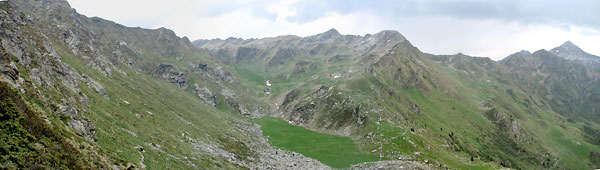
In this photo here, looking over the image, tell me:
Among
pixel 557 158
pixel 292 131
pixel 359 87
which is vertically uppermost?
pixel 359 87

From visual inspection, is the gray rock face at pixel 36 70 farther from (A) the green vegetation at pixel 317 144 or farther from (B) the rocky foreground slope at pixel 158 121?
(A) the green vegetation at pixel 317 144

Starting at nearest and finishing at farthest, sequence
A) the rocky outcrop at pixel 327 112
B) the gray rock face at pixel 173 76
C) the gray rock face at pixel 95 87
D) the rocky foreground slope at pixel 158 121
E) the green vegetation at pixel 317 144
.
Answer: the rocky foreground slope at pixel 158 121 → the gray rock face at pixel 95 87 → the green vegetation at pixel 317 144 → the rocky outcrop at pixel 327 112 → the gray rock face at pixel 173 76

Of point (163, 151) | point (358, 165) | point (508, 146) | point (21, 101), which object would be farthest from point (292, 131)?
point (508, 146)

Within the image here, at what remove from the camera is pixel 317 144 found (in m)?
120

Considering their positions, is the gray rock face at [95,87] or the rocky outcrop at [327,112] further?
the rocky outcrop at [327,112]

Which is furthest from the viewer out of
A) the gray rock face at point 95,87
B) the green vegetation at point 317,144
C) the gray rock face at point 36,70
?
the green vegetation at point 317,144

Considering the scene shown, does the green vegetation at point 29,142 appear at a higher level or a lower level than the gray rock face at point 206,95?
higher

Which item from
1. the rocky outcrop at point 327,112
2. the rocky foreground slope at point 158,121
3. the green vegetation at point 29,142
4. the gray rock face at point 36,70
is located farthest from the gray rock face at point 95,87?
the rocky outcrop at point 327,112

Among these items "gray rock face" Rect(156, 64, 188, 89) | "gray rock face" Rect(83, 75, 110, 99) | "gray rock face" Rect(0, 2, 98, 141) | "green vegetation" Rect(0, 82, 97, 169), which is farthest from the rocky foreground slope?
"gray rock face" Rect(156, 64, 188, 89)

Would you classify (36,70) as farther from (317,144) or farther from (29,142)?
(317,144)

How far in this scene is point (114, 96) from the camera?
76.4m

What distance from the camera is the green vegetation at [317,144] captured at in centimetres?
10075

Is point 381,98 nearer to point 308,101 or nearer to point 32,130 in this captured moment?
point 308,101

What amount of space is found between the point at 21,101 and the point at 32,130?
4302 millimetres
